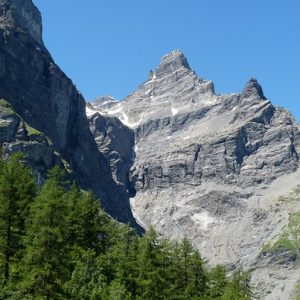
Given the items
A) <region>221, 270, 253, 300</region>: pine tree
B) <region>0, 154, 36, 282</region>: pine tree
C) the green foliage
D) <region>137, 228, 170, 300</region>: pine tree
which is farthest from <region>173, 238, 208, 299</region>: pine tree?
<region>0, 154, 36, 282</region>: pine tree

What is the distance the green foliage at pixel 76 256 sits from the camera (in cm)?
3772

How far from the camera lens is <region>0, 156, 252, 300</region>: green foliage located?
37719 mm

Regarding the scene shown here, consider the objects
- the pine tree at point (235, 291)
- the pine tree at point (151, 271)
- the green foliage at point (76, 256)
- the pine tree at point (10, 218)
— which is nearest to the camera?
the green foliage at point (76, 256)

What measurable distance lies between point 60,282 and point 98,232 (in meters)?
13.8

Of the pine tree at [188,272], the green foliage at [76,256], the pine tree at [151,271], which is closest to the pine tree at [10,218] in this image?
the green foliage at [76,256]

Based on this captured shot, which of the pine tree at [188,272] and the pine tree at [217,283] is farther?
the pine tree at [217,283]

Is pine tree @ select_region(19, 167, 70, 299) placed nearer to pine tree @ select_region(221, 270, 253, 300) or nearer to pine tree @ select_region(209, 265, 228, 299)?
pine tree @ select_region(221, 270, 253, 300)

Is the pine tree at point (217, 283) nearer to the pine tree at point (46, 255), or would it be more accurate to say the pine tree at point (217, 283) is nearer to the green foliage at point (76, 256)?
the green foliage at point (76, 256)

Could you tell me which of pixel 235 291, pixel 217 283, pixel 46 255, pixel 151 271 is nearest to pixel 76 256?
pixel 46 255

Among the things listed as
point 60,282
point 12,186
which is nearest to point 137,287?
point 60,282

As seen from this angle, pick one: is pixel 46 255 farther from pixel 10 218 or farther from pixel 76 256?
pixel 76 256

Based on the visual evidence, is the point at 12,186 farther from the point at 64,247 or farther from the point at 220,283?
the point at 220,283

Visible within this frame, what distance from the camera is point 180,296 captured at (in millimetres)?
56156

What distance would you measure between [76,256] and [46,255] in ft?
30.8
